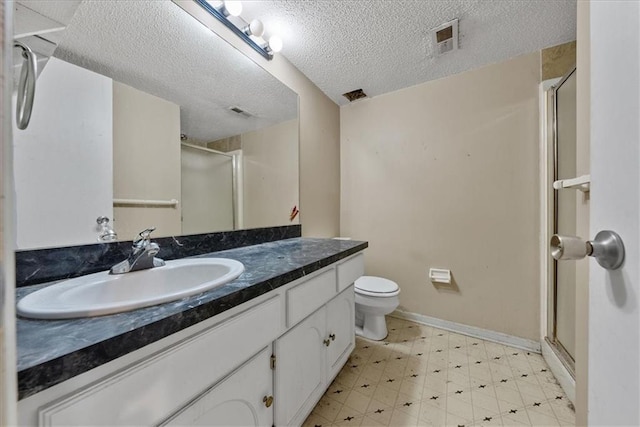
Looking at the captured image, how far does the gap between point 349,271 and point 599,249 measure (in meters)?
1.10

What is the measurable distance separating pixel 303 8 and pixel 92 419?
1.78 m

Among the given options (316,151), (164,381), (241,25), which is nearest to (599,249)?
(164,381)

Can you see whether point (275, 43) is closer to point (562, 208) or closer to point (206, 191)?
point (206, 191)

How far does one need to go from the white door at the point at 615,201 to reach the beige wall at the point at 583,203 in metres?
0.52

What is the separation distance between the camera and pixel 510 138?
177cm

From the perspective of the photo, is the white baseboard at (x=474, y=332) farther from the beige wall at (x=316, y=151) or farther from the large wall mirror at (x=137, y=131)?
the large wall mirror at (x=137, y=131)

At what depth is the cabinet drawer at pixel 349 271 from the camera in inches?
51.5

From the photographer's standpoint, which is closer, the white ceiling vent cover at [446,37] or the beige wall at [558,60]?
the white ceiling vent cover at [446,37]

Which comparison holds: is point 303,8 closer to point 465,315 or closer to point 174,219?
point 174,219

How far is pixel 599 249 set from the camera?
373 mm

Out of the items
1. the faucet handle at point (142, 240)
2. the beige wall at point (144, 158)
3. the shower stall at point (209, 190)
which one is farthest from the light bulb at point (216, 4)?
the faucet handle at point (142, 240)

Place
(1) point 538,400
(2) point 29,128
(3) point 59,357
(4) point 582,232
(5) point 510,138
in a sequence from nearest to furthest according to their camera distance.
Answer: (3) point 59,357
(2) point 29,128
(4) point 582,232
(1) point 538,400
(5) point 510,138

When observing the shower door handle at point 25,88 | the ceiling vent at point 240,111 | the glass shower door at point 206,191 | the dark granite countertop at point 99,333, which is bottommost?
the dark granite countertop at point 99,333

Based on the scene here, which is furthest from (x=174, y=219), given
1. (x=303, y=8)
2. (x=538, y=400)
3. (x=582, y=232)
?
(x=538, y=400)
